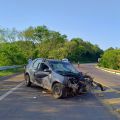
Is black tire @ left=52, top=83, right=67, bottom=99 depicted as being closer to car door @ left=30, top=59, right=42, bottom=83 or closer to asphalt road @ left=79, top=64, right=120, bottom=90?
car door @ left=30, top=59, right=42, bottom=83

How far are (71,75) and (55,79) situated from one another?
75 centimetres

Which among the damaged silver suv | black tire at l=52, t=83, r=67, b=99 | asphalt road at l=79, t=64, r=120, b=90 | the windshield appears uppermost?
the windshield

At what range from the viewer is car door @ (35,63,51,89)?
16.5m

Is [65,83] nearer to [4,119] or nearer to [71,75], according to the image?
[71,75]

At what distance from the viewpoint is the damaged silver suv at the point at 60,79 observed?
49.7 feet

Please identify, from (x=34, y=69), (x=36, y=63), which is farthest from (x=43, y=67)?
(x=36, y=63)

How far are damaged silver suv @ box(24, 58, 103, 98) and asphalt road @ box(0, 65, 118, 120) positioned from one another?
39cm

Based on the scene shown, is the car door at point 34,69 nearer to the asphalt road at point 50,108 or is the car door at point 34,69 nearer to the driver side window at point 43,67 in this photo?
the driver side window at point 43,67

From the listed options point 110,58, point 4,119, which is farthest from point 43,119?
point 110,58

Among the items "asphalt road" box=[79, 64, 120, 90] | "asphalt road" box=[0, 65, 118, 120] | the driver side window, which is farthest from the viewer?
"asphalt road" box=[79, 64, 120, 90]

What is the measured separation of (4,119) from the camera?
9.72 meters

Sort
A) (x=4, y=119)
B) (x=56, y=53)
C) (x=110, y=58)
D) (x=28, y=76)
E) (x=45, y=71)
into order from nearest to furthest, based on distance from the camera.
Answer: (x=4, y=119) < (x=45, y=71) < (x=28, y=76) < (x=110, y=58) < (x=56, y=53)

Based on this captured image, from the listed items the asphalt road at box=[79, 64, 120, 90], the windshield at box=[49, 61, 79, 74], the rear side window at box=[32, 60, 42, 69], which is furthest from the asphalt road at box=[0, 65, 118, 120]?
the asphalt road at box=[79, 64, 120, 90]

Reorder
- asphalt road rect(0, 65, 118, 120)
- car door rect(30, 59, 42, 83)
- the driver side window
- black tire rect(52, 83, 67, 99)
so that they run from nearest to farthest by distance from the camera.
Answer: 1. asphalt road rect(0, 65, 118, 120)
2. black tire rect(52, 83, 67, 99)
3. the driver side window
4. car door rect(30, 59, 42, 83)
